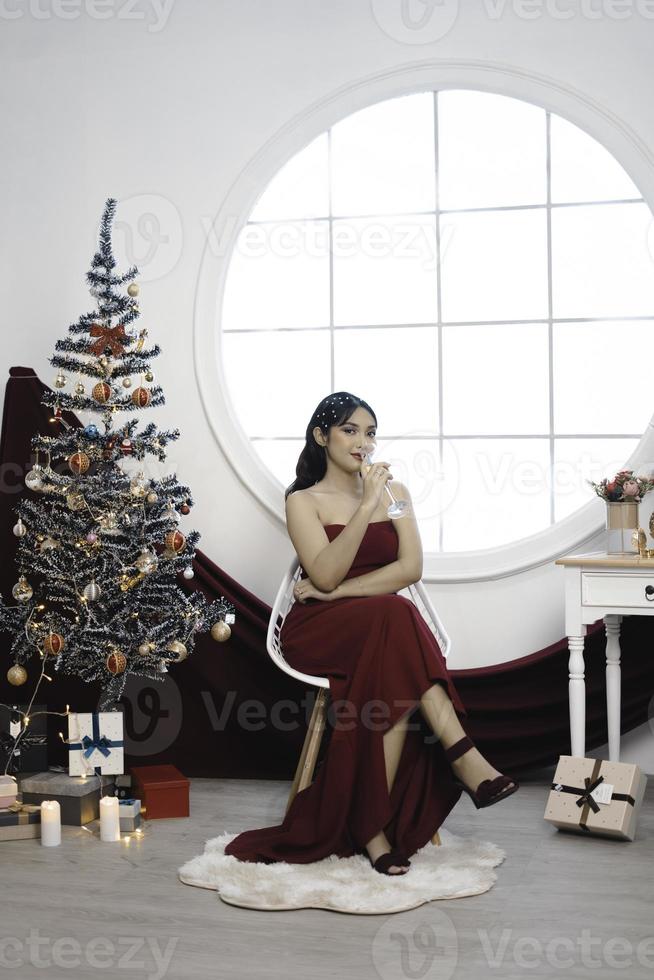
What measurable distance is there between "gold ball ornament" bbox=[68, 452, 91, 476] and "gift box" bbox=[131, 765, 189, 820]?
38.1 inches

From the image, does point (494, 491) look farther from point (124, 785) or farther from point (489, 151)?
point (124, 785)

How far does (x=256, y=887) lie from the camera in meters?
2.48

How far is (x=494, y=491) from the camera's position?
12.4 ft

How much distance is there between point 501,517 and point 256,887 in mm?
1771

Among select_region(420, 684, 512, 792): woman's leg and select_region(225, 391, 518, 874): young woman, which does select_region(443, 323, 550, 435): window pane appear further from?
select_region(420, 684, 512, 792): woman's leg

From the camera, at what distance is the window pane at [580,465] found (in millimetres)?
3691

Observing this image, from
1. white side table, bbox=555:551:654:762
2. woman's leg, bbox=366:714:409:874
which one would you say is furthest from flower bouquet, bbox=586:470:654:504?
woman's leg, bbox=366:714:409:874

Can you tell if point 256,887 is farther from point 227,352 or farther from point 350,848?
point 227,352

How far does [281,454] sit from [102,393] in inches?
37.5

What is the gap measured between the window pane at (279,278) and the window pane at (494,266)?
1.55ft

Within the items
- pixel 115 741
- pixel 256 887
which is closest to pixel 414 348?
pixel 115 741

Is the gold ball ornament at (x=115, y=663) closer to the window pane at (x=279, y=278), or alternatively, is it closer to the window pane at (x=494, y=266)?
the window pane at (x=279, y=278)

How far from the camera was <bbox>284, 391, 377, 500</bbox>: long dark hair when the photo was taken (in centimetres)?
314

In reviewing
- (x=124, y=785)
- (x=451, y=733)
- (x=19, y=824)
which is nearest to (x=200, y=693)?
(x=124, y=785)
